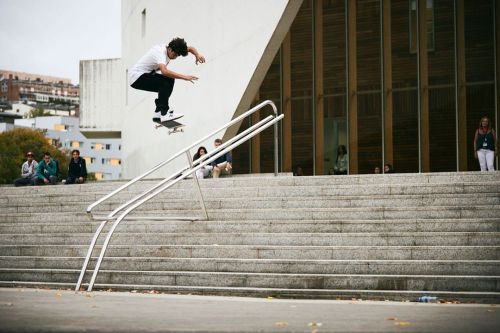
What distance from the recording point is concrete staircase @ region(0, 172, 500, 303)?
28.6 ft

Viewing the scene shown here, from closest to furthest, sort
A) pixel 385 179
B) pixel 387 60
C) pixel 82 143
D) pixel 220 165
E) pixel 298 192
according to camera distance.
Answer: pixel 298 192
pixel 385 179
pixel 220 165
pixel 387 60
pixel 82 143

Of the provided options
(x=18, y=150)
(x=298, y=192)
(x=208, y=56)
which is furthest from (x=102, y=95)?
(x=18, y=150)

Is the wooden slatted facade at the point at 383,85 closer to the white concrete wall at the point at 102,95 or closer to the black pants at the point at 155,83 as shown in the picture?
the white concrete wall at the point at 102,95

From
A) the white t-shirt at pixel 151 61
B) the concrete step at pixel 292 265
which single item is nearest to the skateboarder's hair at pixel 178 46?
the white t-shirt at pixel 151 61

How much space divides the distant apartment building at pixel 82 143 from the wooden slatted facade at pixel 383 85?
3521 inches

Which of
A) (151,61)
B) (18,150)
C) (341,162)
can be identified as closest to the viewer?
(151,61)

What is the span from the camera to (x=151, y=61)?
41.7 feet

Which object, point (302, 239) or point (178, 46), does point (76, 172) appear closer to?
point (178, 46)

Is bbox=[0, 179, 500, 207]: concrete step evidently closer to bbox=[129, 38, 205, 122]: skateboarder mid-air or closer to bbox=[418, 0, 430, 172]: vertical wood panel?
bbox=[129, 38, 205, 122]: skateboarder mid-air

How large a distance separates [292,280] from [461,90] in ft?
51.0

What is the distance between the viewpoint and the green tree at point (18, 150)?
248 feet

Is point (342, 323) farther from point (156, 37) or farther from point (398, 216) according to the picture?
point (156, 37)

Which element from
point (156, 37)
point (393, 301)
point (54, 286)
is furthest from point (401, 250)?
point (156, 37)

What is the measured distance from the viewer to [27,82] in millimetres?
176750
